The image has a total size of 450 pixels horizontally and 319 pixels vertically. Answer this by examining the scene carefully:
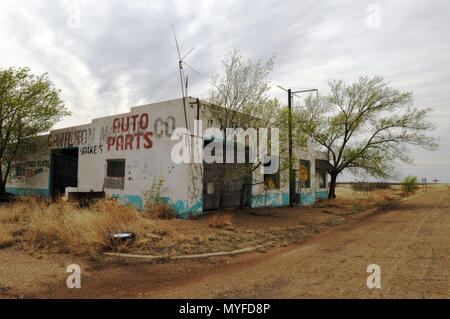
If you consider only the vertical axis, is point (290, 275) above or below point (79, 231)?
below

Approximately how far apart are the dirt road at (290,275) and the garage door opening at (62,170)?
47.7ft

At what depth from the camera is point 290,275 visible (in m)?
5.23

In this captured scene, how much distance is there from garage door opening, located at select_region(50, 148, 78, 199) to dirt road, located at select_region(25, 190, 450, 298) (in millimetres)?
14546

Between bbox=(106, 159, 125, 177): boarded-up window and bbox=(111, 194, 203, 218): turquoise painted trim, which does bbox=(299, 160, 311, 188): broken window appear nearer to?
bbox=(111, 194, 203, 218): turquoise painted trim

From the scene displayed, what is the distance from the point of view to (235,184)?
1448cm

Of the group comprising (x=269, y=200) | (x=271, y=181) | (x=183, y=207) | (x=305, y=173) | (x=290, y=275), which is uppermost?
(x=305, y=173)

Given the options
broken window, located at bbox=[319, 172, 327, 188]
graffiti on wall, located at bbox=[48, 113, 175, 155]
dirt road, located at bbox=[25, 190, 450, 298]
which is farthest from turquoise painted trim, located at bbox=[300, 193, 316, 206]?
dirt road, located at bbox=[25, 190, 450, 298]

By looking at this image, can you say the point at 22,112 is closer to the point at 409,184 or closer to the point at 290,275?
the point at 290,275

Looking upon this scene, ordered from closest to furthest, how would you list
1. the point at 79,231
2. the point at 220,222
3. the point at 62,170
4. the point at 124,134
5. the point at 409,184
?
the point at 79,231, the point at 220,222, the point at 124,134, the point at 62,170, the point at 409,184

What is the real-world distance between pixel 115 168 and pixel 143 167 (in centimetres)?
234

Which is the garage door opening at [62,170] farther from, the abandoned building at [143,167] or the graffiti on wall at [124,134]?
the graffiti on wall at [124,134]

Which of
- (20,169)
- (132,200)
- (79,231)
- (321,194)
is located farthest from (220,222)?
(20,169)

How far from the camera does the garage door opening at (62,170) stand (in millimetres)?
17891

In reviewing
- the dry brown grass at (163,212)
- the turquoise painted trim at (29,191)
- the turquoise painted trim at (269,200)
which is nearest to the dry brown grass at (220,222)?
the dry brown grass at (163,212)
